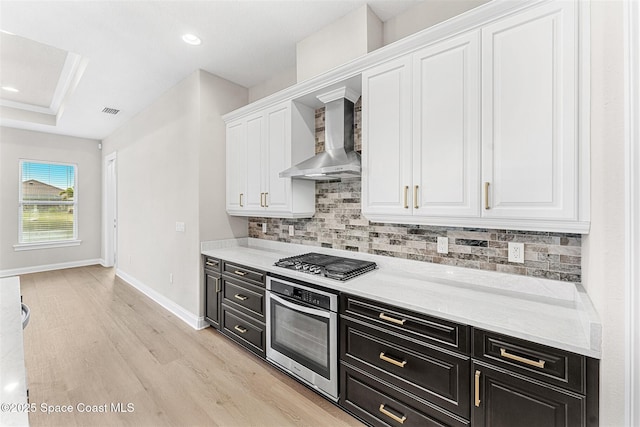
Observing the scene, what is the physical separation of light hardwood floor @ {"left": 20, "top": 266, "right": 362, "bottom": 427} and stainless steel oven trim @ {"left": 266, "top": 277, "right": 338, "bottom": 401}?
102 millimetres

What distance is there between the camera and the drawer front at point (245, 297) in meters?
2.63

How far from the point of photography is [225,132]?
3.62 m

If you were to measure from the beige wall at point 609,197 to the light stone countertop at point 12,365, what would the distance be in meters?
1.86

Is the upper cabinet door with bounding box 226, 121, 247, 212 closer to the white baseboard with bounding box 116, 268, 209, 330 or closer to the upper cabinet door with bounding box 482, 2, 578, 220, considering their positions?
the white baseboard with bounding box 116, 268, 209, 330

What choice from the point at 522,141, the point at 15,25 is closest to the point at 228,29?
the point at 15,25

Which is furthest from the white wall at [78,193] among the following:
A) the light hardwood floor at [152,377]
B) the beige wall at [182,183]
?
the light hardwood floor at [152,377]

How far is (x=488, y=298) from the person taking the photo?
5.57 feet

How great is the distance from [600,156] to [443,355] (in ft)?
3.91

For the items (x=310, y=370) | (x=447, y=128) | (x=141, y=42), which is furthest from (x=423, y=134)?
(x=141, y=42)

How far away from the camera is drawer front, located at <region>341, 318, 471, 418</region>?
1.47m

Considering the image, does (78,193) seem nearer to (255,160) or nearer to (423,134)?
(255,160)

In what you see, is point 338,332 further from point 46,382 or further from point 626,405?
point 46,382

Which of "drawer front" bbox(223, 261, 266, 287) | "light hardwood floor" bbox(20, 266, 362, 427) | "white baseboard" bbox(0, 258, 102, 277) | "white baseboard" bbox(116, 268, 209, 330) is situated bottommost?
"light hardwood floor" bbox(20, 266, 362, 427)

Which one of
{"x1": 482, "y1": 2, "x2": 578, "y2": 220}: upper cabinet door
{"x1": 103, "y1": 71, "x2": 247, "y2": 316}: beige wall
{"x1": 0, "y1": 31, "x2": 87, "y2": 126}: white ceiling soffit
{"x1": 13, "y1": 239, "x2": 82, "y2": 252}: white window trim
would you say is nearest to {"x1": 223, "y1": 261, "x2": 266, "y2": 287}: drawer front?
{"x1": 103, "y1": 71, "x2": 247, "y2": 316}: beige wall
